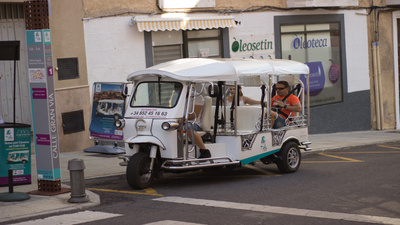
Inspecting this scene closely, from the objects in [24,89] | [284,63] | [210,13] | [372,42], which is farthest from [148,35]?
[372,42]

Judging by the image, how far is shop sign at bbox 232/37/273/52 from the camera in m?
16.9

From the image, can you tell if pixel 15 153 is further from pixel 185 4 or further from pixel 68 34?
pixel 185 4

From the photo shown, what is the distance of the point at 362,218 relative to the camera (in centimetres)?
667

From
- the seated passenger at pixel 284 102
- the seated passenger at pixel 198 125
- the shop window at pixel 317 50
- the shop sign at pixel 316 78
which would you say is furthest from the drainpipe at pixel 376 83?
the seated passenger at pixel 198 125

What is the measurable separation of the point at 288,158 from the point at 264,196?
2.54m

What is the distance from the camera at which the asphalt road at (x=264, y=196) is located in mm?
6828

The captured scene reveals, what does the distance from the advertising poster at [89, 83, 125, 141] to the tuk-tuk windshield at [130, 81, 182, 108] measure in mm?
3158

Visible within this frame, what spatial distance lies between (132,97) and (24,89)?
4.88 meters

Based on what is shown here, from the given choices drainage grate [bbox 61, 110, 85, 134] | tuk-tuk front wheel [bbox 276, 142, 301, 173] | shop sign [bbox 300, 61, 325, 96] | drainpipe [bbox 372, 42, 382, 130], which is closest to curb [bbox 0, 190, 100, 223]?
tuk-tuk front wheel [bbox 276, 142, 301, 173]

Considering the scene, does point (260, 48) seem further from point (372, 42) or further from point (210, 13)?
point (372, 42)

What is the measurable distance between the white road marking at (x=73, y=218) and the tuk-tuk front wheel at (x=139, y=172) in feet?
4.55

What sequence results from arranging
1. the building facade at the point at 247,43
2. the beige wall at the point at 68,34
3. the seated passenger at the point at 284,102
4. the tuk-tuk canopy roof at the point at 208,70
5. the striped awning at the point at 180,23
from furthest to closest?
the striped awning at the point at 180,23
the building facade at the point at 247,43
the beige wall at the point at 68,34
the seated passenger at the point at 284,102
the tuk-tuk canopy roof at the point at 208,70

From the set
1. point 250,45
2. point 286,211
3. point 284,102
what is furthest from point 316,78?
point 286,211

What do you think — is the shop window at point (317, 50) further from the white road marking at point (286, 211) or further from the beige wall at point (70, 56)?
the white road marking at point (286, 211)
